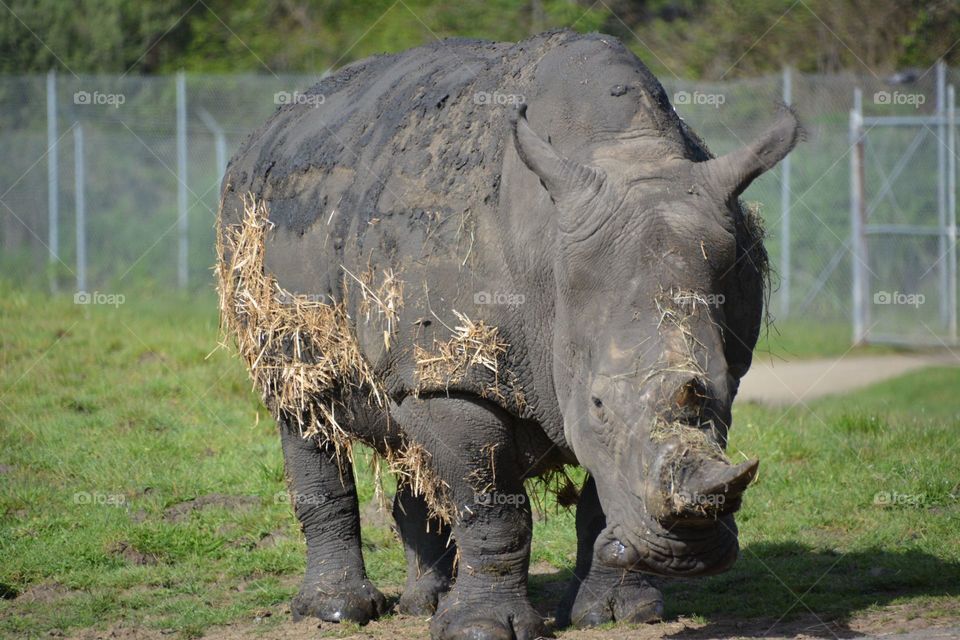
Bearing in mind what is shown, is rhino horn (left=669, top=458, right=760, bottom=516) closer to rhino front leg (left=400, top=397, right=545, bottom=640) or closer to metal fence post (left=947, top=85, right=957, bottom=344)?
rhino front leg (left=400, top=397, right=545, bottom=640)

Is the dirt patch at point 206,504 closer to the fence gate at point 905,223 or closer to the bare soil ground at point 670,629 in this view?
the bare soil ground at point 670,629

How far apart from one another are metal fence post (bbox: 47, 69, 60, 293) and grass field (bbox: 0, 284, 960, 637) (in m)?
4.42

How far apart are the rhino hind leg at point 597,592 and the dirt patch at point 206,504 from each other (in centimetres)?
281

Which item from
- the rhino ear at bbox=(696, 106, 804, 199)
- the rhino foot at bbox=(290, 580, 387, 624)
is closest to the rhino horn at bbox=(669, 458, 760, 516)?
the rhino ear at bbox=(696, 106, 804, 199)

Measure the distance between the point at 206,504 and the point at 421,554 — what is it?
2.05 metres

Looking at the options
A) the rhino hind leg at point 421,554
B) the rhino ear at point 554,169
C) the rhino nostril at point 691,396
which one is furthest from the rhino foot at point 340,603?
the rhino nostril at point 691,396

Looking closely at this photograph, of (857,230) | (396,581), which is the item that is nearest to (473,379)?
(396,581)

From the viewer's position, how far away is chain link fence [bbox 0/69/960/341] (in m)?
15.2

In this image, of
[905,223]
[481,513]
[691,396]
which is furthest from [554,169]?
[905,223]

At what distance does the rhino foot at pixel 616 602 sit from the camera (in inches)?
231

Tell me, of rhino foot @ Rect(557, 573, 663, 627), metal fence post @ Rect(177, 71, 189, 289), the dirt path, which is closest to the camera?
rhino foot @ Rect(557, 573, 663, 627)

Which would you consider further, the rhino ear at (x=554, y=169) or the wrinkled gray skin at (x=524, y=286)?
the rhino ear at (x=554, y=169)

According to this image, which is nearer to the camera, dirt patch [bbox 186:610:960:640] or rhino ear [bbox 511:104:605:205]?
rhino ear [bbox 511:104:605:205]

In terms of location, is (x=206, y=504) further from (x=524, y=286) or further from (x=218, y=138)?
(x=218, y=138)
